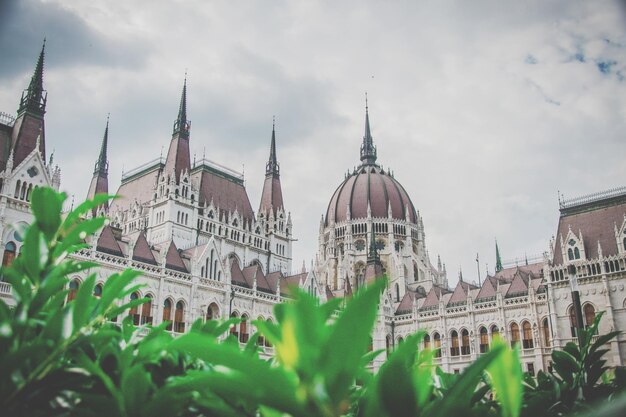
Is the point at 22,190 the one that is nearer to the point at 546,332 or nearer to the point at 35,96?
the point at 35,96

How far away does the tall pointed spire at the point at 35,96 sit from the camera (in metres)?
31.1

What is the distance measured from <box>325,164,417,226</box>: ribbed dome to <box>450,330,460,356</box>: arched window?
24.7 metres

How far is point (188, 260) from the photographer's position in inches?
1476

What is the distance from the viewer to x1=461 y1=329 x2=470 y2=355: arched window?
149ft

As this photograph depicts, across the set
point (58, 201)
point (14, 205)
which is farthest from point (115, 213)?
point (58, 201)

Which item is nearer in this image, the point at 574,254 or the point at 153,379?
the point at 153,379

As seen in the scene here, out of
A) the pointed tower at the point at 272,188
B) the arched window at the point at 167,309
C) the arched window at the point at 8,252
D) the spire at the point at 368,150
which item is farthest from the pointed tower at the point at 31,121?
the spire at the point at 368,150

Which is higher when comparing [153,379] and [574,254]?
[574,254]

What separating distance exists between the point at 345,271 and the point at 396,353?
61.5 meters

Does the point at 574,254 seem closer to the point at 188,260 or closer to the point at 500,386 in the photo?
the point at 188,260

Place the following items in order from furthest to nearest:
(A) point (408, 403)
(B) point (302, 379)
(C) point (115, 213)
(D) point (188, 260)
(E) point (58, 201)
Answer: (C) point (115, 213) → (D) point (188, 260) → (E) point (58, 201) → (A) point (408, 403) → (B) point (302, 379)

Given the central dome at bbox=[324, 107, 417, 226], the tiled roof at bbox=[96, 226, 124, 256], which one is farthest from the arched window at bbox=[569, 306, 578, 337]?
the tiled roof at bbox=[96, 226, 124, 256]

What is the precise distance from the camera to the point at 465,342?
150 feet

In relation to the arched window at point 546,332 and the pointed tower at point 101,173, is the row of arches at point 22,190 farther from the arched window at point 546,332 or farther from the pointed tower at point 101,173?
the arched window at point 546,332
